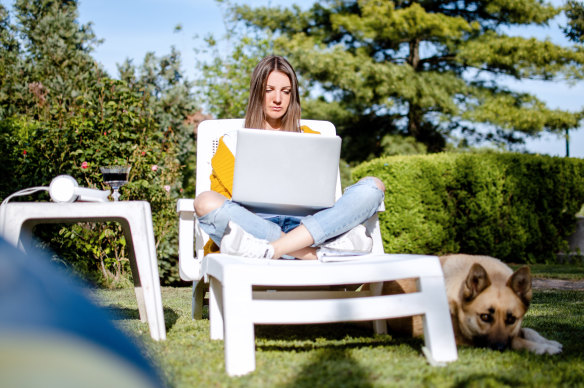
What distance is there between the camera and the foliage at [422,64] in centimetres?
1102

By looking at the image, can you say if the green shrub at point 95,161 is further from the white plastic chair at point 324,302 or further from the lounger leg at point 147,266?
the white plastic chair at point 324,302

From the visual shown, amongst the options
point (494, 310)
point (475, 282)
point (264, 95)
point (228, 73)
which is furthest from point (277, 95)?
point (228, 73)

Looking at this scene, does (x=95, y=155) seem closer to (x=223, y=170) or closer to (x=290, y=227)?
(x=223, y=170)

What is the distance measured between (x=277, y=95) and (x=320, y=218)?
113cm

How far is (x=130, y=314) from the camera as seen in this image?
9.74ft

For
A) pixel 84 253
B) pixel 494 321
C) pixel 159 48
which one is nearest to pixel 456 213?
pixel 159 48

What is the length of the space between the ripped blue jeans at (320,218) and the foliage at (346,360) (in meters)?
0.47

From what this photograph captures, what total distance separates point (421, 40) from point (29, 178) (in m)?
10.0

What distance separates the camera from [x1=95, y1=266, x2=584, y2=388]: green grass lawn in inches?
62.1

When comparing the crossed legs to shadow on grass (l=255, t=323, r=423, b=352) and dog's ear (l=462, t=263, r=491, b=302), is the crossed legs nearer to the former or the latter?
shadow on grass (l=255, t=323, r=423, b=352)

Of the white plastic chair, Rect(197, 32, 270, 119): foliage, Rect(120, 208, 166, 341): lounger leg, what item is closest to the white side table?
Rect(120, 208, 166, 341): lounger leg

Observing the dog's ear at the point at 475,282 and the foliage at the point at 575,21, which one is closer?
the dog's ear at the point at 475,282

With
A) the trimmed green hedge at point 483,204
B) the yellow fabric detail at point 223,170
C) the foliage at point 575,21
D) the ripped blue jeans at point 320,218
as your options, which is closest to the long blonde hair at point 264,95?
the yellow fabric detail at point 223,170

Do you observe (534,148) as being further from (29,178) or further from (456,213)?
(29,178)
